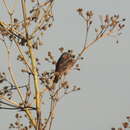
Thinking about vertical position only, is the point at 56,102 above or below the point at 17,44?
below

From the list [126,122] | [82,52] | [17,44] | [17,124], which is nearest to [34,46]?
[17,44]

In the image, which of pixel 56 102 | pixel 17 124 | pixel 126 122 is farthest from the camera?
pixel 17 124

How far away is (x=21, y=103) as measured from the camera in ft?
37.8

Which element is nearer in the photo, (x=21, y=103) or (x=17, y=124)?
(x=21, y=103)

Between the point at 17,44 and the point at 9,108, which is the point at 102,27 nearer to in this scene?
the point at 17,44

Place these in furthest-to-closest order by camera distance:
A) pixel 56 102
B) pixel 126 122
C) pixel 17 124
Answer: pixel 17 124 → pixel 56 102 → pixel 126 122

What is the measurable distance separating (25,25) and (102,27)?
185 cm

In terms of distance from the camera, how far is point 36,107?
1144 centimetres

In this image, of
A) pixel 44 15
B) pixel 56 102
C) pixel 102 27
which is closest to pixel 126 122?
pixel 56 102

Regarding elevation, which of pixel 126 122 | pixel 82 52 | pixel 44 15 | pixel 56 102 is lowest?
pixel 126 122

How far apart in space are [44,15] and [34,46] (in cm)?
79

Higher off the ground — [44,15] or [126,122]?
[44,15]

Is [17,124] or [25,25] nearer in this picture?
[25,25]

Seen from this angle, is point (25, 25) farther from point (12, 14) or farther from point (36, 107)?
point (36, 107)
